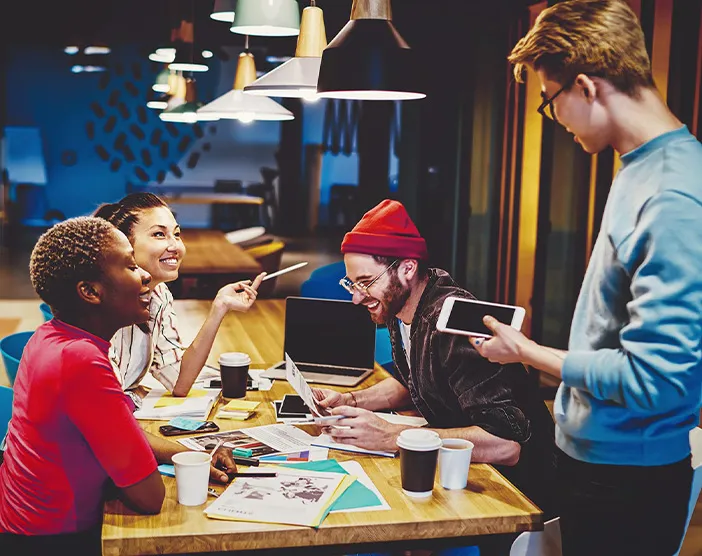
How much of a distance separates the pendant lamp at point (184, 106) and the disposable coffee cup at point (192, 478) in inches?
119

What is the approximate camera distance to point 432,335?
2.45m

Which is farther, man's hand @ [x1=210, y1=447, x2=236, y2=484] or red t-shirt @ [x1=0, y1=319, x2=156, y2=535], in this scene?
man's hand @ [x1=210, y1=447, x2=236, y2=484]

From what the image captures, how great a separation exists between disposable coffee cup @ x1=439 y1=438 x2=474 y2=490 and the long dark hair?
1.62 metres

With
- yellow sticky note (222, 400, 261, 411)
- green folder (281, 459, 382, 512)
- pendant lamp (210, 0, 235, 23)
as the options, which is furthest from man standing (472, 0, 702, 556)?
pendant lamp (210, 0, 235, 23)

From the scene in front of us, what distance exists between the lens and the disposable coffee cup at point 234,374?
9.09 ft

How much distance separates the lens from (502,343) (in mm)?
1763

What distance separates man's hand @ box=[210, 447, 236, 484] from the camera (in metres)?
1.98

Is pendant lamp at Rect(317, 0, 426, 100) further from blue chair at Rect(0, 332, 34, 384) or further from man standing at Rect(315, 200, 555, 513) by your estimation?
blue chair at Rect(0, 332, 34, 384)

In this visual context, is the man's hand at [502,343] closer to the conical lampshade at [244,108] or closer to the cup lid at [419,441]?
the cup lid at [419,441]

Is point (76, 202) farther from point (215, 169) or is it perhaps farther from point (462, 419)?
point (462, 419)

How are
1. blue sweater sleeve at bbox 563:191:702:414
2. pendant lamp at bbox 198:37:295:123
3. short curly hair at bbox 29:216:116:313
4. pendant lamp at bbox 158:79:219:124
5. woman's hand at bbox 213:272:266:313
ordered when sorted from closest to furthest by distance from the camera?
blue sweater sleeve at bbox 563:191:702:414 < short curly hair at bbox 29:216:116:313 < woman's hand at bbox 213:272:266:313 < pendant lamp at bbox 198:37:295:123 < pendant lamp at bbox 158:79:219:124

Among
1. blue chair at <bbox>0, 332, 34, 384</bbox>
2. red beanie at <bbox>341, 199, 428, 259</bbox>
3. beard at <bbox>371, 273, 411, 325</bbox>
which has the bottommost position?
blue chair at <bbox>0, 332, 34, 384</bbox>

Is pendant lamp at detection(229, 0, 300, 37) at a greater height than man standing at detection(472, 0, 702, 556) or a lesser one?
greater

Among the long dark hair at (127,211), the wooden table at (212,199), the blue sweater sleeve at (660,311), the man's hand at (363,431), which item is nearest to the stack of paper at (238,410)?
the man's hand at (363,431)
